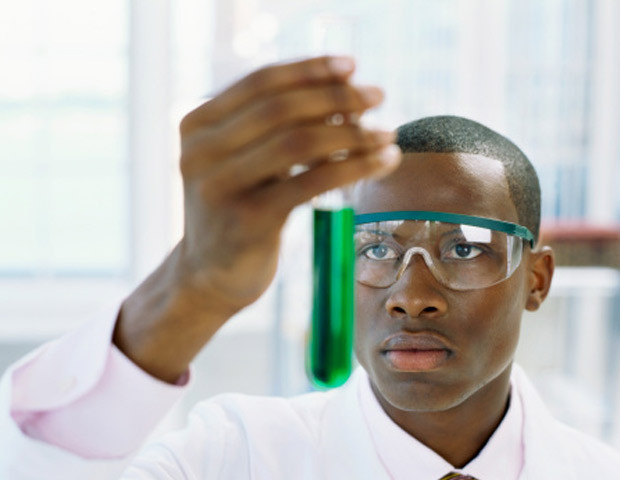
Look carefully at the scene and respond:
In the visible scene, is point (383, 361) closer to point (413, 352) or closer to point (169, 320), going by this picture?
point (413, 352)

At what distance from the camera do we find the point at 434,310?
1176 millimetres

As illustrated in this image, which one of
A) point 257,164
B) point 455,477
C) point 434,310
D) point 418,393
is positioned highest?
point 257,164

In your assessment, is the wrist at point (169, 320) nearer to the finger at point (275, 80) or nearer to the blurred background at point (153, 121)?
the finger at point (275, 80)

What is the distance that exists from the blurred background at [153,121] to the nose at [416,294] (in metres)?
2.59

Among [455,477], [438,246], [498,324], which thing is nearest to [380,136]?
[438,246]

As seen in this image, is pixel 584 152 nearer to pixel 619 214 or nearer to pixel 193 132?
pixel 619 214

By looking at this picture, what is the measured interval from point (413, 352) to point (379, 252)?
0.15m

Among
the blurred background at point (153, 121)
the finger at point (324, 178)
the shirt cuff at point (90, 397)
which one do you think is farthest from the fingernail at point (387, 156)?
the blurred background at point (153, 121)

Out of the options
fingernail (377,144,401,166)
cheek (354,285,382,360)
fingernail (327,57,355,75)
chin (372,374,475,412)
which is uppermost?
fingernail (327,57,355,75)

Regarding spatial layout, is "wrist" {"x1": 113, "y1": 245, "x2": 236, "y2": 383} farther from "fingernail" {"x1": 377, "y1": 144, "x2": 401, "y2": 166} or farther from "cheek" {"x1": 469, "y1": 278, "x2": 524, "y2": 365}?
"cheek" {"x1": 469, "y1": 278, "x2": 524, "y2": 365}

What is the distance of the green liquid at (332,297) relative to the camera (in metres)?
0.65

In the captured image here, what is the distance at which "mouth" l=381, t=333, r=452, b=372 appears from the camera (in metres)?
1.16

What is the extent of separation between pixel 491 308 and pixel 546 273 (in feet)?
0.59

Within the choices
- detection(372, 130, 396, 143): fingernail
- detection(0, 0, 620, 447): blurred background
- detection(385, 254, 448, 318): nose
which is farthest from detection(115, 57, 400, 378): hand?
detection(0, 0, 620, 447): blurred background
